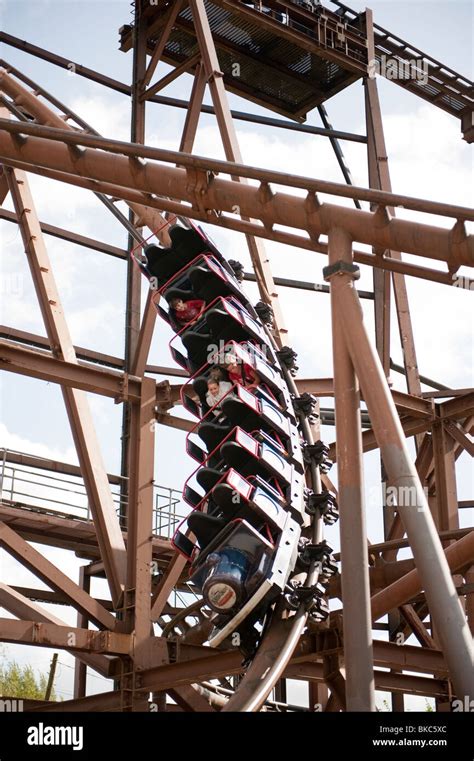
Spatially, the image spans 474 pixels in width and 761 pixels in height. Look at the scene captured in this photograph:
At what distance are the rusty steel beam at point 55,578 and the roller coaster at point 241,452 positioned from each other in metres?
0.03

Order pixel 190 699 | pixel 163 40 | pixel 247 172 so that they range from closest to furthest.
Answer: pixel 247 172, pixel 190 699, pixel 163 40

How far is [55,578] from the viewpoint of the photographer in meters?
13.3

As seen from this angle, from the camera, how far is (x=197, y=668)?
1226 centimetres

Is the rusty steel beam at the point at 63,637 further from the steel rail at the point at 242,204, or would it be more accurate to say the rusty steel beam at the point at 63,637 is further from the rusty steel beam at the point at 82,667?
the rusty steel beam at the point at 82,667

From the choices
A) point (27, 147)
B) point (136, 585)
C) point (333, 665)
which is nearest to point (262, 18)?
point (27, 147)

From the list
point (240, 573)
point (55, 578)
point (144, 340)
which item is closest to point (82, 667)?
point (55, 578)

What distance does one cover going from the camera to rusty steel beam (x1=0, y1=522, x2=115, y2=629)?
1326 centimetres
